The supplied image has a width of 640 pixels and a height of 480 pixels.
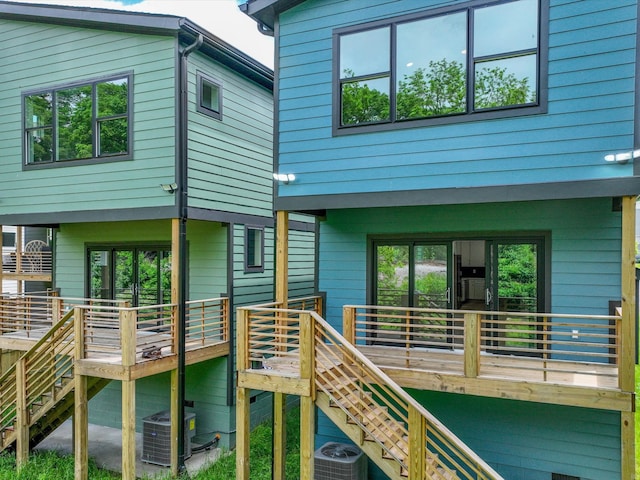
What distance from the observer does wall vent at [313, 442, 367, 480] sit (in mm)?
6484

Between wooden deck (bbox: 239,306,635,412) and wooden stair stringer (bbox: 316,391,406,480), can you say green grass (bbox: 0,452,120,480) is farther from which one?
wooden stair stringer (bbox: 316,391,406,480)

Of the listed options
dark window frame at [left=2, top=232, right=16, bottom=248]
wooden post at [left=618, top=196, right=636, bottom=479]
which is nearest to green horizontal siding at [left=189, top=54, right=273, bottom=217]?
wooden post at [left=618, top=196, right=636, bottom=479]

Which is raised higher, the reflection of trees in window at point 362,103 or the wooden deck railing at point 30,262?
the reflection of trees in window at point 362,103

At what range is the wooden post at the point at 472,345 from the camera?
225 inches

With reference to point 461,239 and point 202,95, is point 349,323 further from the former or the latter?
point 202,95

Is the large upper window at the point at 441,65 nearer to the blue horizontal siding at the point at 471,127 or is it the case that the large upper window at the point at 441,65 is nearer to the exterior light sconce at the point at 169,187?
the blue horizontal siding at the point at 471,127

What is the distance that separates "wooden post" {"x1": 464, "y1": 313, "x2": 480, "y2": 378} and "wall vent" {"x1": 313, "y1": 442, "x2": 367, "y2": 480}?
7.03ft

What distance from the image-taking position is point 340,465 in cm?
651

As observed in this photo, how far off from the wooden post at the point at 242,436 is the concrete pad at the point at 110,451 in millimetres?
2153

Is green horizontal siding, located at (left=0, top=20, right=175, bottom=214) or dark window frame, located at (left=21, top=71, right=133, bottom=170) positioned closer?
green horizontal siding, located at (left=0, top=20, right=175, bottom=214)

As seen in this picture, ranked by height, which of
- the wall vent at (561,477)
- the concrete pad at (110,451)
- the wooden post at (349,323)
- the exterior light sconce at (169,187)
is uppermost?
the exterior light sconce at (169,187)

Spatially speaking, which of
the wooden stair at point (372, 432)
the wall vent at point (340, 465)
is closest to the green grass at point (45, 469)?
the wall vent at point (340, 465)

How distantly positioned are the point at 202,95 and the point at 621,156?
6835mm

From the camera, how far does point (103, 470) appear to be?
25.6ft
